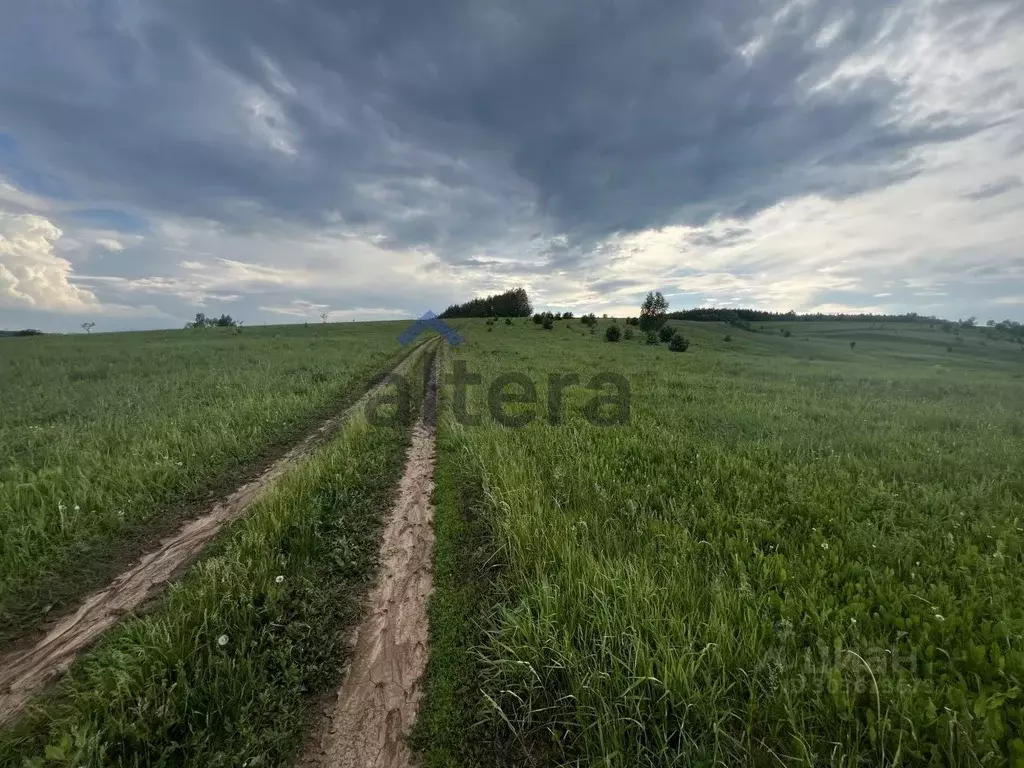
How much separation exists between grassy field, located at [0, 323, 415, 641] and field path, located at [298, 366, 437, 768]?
3832 millimetres

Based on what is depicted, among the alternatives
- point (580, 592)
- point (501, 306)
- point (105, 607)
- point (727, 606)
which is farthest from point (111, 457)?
point (501, 306)

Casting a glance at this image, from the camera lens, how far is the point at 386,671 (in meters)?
4.07

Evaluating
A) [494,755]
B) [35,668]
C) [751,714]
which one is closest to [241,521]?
[35,668]

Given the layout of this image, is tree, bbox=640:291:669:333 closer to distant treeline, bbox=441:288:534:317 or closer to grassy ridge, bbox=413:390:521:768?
distant treeline, bbox=441:288:534:317

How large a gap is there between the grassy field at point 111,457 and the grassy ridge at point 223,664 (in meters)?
1.70

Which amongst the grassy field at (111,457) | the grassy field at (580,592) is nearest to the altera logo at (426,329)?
the grassy field at (111,457)

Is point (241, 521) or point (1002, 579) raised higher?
point (1002, 579)

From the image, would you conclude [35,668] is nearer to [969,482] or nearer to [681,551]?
[681,551]

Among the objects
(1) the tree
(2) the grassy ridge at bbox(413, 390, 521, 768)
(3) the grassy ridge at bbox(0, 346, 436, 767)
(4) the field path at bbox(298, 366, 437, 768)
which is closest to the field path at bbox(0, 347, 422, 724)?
(3) the grassy ridge at bbox(0, 346, 436, 767)

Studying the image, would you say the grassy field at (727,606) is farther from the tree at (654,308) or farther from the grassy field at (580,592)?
the tree at (654,308)

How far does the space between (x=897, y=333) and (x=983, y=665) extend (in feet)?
384

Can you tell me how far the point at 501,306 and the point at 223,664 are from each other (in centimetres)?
13188

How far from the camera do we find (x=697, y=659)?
3.56 m

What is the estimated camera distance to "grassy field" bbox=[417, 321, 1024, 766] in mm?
3059
